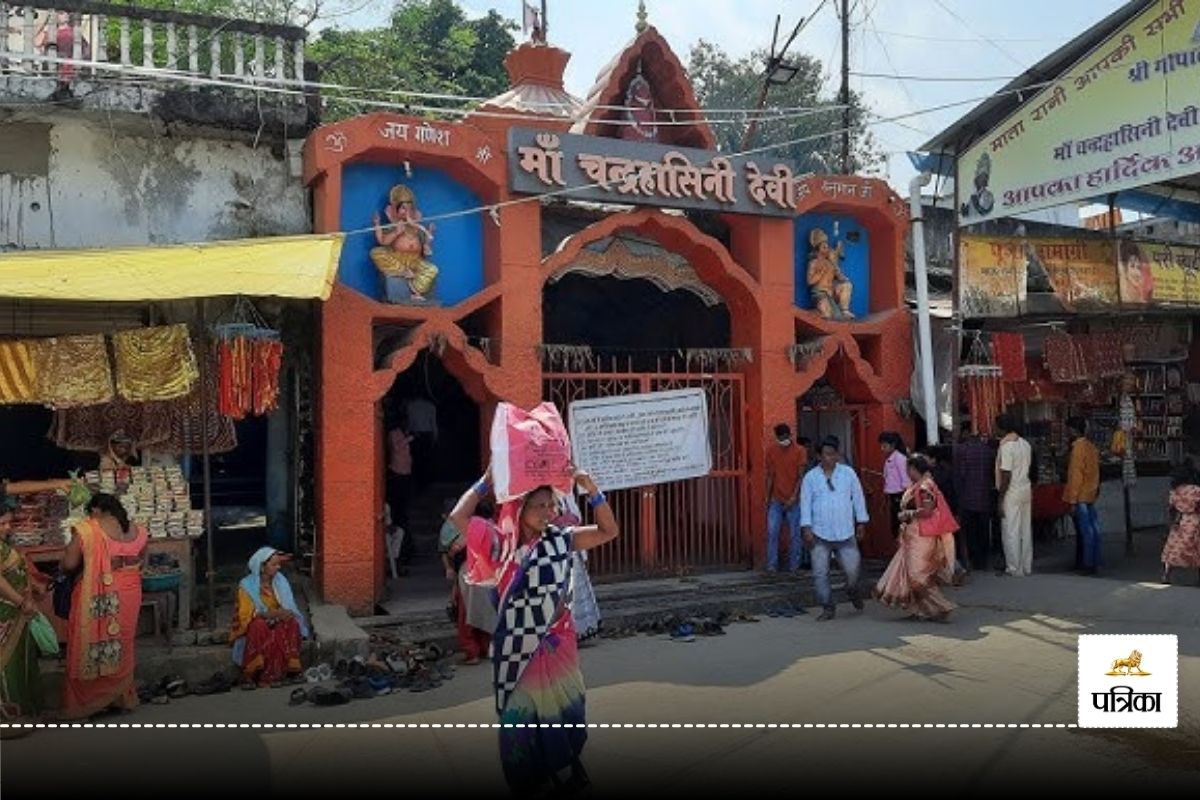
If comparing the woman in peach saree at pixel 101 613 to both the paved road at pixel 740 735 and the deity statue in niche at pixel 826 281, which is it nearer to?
the paved road at pixel 740 735

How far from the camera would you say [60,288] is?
683cm

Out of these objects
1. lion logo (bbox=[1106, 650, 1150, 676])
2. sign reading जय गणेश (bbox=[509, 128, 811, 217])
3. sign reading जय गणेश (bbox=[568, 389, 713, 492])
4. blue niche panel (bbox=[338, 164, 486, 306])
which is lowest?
lion logo (bbox=[1106, 650, 1150, 676])

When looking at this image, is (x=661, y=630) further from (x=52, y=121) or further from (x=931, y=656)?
(x=52, y=121)

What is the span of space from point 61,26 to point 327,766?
7280mm

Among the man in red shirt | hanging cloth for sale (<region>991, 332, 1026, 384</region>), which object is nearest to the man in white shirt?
hanging cloth for sale (<region>991, 332, 1026, 384</region>)

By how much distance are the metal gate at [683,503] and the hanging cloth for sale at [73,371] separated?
3.86m

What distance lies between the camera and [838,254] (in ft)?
38.4

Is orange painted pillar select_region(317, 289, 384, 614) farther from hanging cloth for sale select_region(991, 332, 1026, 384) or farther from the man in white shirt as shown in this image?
hanging cloth for sale select_region(991, 332, 1026, 384)

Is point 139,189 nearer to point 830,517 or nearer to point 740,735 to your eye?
point 830,517

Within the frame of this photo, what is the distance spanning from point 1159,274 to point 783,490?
5.50 meters

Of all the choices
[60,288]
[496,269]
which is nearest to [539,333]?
[496,269]

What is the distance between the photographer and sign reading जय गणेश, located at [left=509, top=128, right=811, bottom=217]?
31.7 ft

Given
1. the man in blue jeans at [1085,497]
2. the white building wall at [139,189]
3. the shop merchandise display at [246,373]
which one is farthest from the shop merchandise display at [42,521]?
the man in blue jeans at [1085,497]

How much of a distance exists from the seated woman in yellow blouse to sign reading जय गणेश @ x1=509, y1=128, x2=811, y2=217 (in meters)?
4.25
